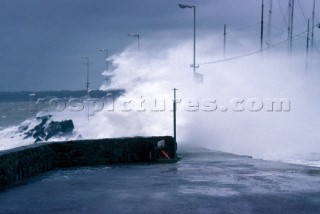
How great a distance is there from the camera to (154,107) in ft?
135

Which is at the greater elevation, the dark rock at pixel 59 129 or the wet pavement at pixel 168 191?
the wet pavement at pixel 168 191

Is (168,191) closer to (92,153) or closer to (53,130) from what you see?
(92,153)

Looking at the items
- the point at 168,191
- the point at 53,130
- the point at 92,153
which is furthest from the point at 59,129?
the point at 168,191

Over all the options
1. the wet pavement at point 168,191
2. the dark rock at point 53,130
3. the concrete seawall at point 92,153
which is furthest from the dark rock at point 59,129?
the wet pavement at point 168,191

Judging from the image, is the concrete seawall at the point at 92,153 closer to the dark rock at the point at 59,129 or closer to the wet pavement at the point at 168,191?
the wet pavement at the point at 168,191

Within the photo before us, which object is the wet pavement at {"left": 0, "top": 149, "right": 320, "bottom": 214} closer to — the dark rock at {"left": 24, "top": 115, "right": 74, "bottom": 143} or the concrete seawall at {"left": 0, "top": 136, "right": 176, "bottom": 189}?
the concrete seawall at {"left": 0, "top": 136, "right": 176, "bottom": 189}

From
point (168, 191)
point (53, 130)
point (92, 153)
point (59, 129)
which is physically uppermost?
point (92, 153)

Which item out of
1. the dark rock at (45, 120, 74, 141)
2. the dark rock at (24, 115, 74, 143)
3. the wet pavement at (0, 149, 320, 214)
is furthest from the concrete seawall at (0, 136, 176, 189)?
the dark rock at (45, 120, 74, 141)

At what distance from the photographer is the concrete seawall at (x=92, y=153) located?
36.0 feet

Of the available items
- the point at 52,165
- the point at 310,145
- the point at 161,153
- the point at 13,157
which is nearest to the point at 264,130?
the point at 310,145

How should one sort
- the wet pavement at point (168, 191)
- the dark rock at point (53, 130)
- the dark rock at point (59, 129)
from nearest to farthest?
the wet pavement at point (168, 191) → the dark rock at point (53, 130) → the dark rock at point (59, 129)

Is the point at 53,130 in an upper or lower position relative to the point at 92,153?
lower

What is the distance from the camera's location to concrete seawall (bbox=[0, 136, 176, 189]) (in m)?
11.0

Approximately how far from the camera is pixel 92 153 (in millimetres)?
13281
